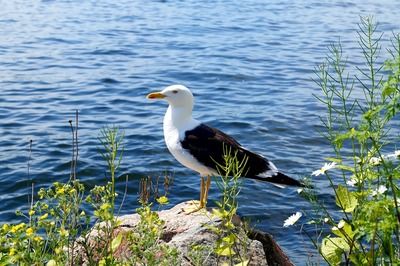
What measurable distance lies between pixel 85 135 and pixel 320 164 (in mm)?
3189

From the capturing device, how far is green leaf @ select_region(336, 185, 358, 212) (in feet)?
14.1

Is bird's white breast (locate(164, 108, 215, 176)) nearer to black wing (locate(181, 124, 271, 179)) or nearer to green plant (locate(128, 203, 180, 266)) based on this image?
black wing (locate(181, 124, 271, 179))

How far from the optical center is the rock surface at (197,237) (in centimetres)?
508

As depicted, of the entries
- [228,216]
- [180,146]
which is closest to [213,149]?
[180,146]

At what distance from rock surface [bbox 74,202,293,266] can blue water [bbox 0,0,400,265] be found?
0.35 meters

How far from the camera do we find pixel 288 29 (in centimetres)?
1889

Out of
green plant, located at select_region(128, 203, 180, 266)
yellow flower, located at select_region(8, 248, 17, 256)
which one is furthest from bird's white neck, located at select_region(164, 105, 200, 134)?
yellow flower, located at select_region(8, 248, 17, 256)

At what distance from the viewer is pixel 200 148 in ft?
20.9

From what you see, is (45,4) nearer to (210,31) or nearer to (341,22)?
(210,31)

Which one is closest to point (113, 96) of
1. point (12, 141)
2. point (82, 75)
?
point (82, 75)

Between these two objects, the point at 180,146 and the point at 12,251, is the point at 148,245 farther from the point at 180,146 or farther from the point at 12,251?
the point at 180,146

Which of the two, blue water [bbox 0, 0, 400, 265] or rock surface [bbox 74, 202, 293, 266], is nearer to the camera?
rock surface [bbox 74, 202, 293, 266]

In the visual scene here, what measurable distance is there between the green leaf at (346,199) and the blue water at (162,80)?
4.59 ft

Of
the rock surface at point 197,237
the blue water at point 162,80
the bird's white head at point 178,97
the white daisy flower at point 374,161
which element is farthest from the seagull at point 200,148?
the white daisy flower at point 374,161
